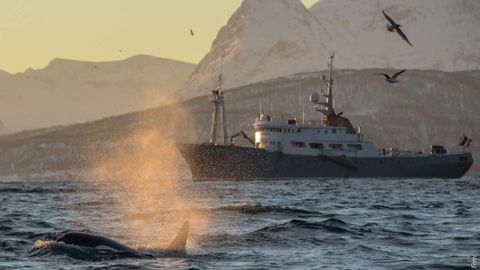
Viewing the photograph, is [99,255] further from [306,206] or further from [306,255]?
[306,206]

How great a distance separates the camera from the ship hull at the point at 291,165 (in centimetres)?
16188

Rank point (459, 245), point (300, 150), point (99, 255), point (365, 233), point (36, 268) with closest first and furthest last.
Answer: point (36, 268) < point (99, 255) < point (459, 245) < point (365, 233) < point (300, 150)

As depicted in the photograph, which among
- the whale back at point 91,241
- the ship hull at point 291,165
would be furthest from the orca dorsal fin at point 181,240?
the ship hull at point 291,165

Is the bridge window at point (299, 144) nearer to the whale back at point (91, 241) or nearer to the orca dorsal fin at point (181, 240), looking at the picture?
the orca dorsal fin at point (181, 240)

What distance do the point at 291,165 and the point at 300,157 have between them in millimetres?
1958

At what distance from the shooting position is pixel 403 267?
A: 3394 cm

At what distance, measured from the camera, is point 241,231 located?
4653cm

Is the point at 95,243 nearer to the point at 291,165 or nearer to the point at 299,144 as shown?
the point at 291,165

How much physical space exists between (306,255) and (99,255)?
7.74 meters

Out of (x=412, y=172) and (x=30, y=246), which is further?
(x=412, y=172)

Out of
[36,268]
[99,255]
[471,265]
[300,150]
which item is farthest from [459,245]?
[300,150]

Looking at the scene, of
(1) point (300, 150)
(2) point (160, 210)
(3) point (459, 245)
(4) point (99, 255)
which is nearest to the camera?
(4) point (99, 255)

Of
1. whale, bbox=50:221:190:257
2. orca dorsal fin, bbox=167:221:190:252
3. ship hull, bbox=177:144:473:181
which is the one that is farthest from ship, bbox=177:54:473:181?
whale, bbox=50:221:190:257

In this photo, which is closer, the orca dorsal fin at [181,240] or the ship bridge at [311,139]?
the orca dorsal fin at [181,240]
